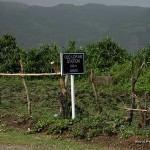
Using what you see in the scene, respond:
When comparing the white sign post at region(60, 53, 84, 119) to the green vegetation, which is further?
the white sign post at region(60, 53, 84, 119)

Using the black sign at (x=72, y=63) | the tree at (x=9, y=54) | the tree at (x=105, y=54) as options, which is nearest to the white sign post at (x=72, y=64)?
the black sign at (x=72, y=63)

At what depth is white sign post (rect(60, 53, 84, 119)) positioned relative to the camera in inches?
478

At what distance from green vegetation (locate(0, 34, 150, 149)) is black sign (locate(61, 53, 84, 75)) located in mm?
1274

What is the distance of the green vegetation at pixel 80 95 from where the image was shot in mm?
11422

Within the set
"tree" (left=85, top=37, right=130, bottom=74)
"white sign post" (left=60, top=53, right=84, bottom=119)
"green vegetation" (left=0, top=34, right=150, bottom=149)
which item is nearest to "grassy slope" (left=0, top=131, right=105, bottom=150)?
→ "green vegetation" (left=0, top=34, right=150, bottom=149)

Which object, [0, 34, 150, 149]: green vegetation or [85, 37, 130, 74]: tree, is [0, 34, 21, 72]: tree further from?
[85, 37, 130, 74]: tree

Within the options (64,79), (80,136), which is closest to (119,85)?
(64,79)

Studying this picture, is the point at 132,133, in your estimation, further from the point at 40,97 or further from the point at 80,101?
the point at 40,97

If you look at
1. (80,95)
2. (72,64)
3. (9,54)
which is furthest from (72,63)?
(9,54)

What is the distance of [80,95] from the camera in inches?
803

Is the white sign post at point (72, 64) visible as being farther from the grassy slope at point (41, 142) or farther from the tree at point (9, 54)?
the tree at point (9, 54)

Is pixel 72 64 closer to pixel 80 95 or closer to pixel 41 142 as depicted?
pixel 41 142

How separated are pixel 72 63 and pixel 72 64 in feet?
0.09

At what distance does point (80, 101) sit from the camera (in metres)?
18.7
